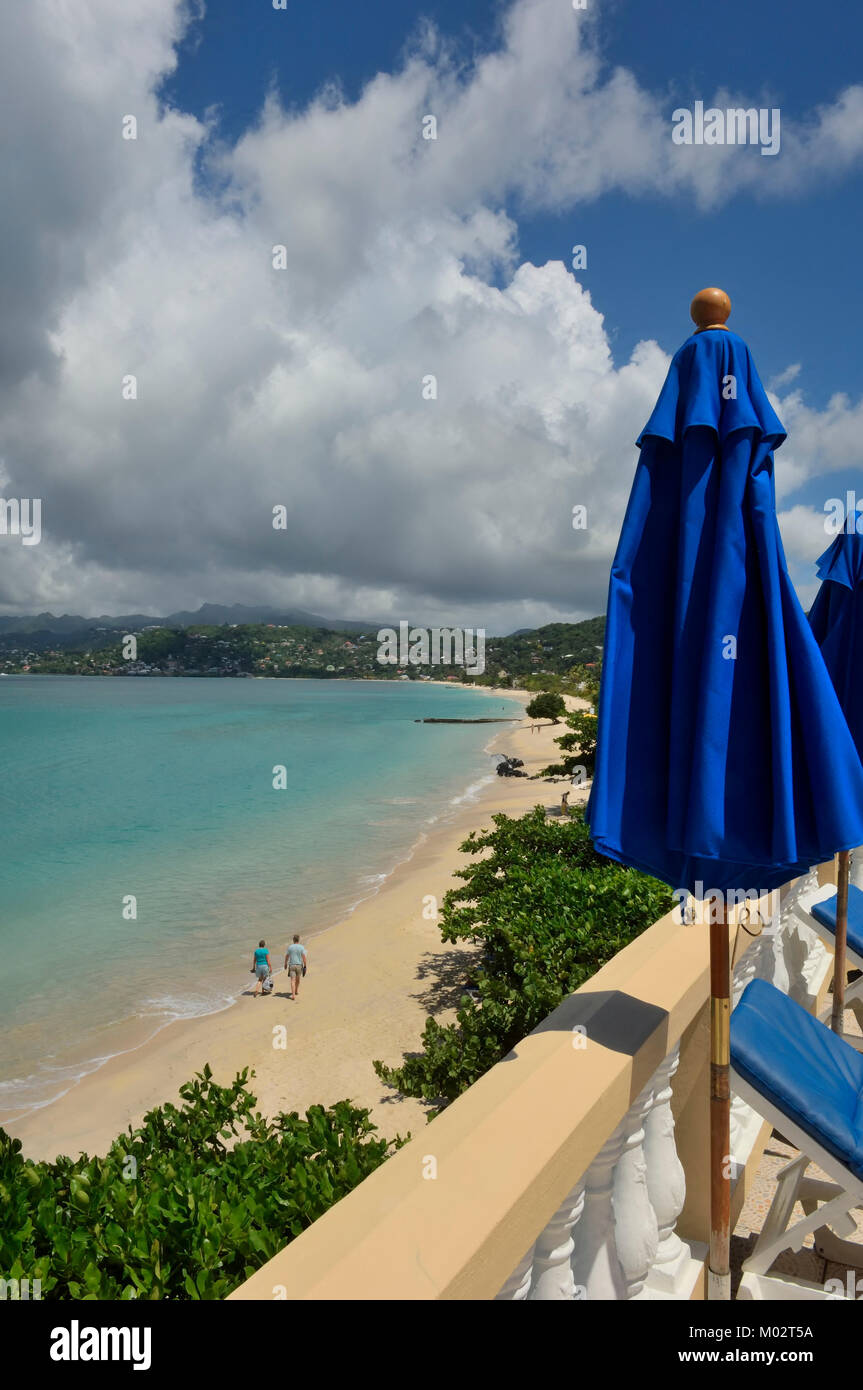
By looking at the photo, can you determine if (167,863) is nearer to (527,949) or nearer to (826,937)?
(527,949)

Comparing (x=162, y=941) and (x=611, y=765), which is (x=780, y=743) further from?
(x=162, y=941)

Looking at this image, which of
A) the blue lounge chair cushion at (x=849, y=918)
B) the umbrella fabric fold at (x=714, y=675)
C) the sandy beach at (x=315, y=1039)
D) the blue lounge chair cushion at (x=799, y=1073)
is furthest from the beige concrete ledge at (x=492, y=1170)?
the sandy beach at (x=315, y=1039)

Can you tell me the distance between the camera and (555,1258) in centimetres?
164

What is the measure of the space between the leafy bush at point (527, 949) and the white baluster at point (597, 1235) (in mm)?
2706

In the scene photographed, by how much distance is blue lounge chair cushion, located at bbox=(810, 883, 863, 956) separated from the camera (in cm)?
399

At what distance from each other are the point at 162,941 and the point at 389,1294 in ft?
52.5

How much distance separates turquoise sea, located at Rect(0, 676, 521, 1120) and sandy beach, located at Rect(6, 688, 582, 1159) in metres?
0.63

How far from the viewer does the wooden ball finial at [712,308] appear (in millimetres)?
2193

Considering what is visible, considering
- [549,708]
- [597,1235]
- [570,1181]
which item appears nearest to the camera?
[570,1181]

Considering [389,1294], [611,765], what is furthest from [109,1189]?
[611,765]

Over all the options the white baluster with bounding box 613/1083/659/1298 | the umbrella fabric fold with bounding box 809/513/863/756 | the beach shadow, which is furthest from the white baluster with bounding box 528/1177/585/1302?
the beach shadow

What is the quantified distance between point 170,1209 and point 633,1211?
143 centimetres

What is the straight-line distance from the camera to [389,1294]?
1.24 metres

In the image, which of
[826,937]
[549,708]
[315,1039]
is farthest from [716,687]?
[549,708]
